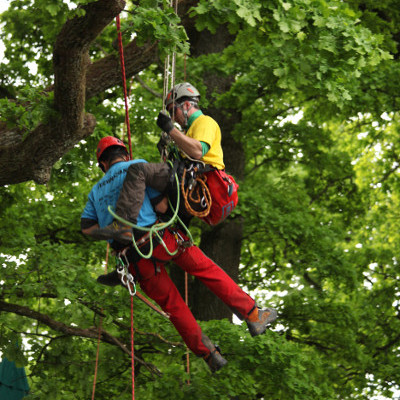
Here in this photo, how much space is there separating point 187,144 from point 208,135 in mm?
187

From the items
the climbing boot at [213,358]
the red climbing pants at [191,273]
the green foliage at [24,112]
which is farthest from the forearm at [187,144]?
the green foliage at [24,112]

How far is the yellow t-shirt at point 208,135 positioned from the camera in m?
4.70

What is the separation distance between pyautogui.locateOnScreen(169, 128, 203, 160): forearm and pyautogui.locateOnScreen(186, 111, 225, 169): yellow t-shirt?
0.08m

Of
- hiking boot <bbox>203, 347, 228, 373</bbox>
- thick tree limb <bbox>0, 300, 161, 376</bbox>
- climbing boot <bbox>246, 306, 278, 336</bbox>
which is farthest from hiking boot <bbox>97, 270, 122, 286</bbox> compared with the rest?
thick tree limb <bbox>0, 300, 161, 376</bbox>

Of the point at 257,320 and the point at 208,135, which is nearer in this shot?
the point at 208,135

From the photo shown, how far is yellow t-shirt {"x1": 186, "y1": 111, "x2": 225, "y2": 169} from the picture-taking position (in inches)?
185

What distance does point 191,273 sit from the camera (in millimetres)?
4984

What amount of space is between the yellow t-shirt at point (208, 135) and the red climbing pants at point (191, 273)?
59cm

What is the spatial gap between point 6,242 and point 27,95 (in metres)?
2.89

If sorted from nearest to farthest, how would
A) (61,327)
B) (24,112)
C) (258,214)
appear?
1. (24,112)
2. (61,327)
3. (258,214)

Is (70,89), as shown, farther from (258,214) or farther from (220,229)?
(220,229)

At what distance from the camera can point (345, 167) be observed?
521 inches

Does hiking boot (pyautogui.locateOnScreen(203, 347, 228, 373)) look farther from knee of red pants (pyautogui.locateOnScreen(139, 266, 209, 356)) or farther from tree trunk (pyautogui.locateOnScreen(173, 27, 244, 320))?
tree trunk (pyautogui.locateOnScreen(173, 27, 244, 320))

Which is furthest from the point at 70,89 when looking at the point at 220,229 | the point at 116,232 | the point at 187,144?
the point at 220,229
